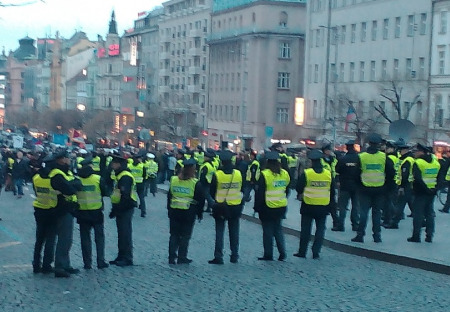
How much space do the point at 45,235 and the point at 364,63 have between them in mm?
56387

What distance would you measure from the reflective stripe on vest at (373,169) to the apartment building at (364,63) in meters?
36.4

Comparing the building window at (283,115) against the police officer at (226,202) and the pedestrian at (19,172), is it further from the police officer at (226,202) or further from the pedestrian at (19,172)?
the police officer at (226,202)

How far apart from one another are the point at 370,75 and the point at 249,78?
1990cm

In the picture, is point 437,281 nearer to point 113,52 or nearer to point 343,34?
point 343,34

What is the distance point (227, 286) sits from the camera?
47.6 ft

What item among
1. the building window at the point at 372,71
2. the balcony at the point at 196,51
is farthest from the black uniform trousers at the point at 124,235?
the balcony at the point at 196,51

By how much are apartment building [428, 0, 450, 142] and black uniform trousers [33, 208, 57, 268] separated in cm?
4579

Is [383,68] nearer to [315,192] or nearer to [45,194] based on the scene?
[315,192]

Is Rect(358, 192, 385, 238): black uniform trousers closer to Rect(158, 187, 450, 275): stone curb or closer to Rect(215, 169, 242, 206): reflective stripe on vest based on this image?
Rect(158, 187, 450, 275): stone curb

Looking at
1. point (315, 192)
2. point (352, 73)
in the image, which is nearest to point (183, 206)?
point (315, 192)

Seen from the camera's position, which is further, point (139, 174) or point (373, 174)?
point (139, 174)

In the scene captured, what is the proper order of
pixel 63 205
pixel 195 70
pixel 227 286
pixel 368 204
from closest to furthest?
pixel 227 286 < pixel 63 205 < pixel 368 204 < pixel 195 70

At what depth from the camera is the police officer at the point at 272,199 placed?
17.3 m

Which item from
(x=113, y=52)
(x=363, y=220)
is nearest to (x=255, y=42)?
(x=113, y=52)
